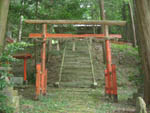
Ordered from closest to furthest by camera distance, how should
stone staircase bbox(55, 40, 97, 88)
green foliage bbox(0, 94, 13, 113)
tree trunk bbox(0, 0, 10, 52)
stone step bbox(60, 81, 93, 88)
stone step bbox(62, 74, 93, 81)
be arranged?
green foliage bbox(0, 94, 13, 113) < tree trunk bbox(0, 0, 10, 52) < stone step bbox(60, 81, 93, 88) < stone staircase bbox(55, 40, 97, 88) < stone step bbox(62, 74, 93, 81)

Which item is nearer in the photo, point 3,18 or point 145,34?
point 145,34

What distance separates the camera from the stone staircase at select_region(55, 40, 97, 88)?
13133mm

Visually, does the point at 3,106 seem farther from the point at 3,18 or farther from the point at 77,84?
the point at 77,84

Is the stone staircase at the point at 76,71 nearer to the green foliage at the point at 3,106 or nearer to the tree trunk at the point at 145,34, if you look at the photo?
the tree trunk at the point at 145,34

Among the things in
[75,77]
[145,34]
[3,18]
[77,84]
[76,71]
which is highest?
[3,18]

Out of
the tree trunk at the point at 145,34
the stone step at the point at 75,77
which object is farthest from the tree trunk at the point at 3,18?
the stone step at the point at 75,77

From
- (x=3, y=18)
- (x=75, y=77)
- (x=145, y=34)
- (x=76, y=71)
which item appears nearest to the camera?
(x=145, y=34)

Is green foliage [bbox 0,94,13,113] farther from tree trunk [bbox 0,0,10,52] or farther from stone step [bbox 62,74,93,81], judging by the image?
stone step [bbox 62,74,93,81]

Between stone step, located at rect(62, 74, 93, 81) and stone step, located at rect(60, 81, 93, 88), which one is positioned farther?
stone step, located at rect(62, 74, 93, 81)

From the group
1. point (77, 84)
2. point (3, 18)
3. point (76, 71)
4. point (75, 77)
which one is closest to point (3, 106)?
point (3, 18)

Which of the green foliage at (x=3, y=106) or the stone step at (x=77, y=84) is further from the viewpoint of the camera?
the stone step at (x=77, y=84)

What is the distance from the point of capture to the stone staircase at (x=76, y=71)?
13133mm

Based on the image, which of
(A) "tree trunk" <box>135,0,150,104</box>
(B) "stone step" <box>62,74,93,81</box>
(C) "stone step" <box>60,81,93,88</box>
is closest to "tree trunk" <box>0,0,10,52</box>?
(A) "tree trunk" <box>135,0,150,104</box>

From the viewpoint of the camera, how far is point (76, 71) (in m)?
14.9
